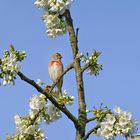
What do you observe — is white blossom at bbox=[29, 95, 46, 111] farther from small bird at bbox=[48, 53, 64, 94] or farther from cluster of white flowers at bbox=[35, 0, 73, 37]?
small bird at bbox=[48, 53, 64, 94]

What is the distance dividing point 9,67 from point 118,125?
5.45 feet

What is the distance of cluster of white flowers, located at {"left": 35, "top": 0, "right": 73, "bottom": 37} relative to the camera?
9.15m

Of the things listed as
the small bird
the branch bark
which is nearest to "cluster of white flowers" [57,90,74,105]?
the branch bark

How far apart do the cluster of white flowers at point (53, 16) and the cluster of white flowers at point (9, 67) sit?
1695mm

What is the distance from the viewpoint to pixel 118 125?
743cm

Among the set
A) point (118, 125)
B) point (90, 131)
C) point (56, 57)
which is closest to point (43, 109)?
point (90, 131)

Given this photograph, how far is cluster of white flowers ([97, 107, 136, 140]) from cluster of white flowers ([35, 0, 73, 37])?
7.81 feet

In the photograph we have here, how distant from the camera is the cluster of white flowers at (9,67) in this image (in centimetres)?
762

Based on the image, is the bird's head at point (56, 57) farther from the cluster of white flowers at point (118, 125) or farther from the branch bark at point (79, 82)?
the cluster of white flowers at point (118, 125)

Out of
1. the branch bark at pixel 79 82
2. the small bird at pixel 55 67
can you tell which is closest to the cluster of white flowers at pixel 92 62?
the branch bark at pixel 79 82

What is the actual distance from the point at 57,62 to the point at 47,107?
9013mm

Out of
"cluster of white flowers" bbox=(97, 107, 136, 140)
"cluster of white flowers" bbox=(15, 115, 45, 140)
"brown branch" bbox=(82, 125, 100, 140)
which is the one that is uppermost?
"cluster of white flowers" bbox=(15, 115, 45, 140)

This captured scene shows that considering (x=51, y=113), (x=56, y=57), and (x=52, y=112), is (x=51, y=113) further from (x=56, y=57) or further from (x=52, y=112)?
(x=56, y=57)

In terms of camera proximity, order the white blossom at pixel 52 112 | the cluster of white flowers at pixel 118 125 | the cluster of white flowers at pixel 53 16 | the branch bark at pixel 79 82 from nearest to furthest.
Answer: the cluster of white flowers at pixel 118 125
the branch bark at pixel 79 82
the white blossom at pixel 52 112
the cluster of white flowers at pixel 53 16
